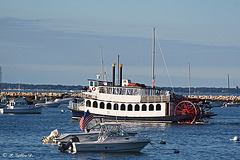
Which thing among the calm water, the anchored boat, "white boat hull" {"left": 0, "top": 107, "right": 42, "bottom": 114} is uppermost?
the anchored boat

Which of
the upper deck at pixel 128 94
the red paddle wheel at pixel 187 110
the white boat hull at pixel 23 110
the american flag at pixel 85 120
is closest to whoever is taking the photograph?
the american flag at pixel 85 120

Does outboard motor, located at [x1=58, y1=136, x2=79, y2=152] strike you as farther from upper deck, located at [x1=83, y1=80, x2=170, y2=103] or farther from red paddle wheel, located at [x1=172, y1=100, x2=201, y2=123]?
red paddle wheel, located at [x1=172, y1=100, x2=201, y2=123]

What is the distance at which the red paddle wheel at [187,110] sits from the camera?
64688 millimetres

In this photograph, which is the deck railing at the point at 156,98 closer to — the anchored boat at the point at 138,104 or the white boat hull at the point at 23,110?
the anchored boat at the point at 138,104

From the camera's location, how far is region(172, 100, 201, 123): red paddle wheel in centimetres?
6469

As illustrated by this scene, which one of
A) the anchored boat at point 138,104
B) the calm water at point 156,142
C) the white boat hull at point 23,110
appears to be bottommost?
the calm water at point 156,142

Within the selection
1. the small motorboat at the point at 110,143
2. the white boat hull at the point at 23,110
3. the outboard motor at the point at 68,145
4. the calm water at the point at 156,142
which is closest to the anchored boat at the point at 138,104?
the calm water at the point at 156,142

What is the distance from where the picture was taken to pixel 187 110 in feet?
214

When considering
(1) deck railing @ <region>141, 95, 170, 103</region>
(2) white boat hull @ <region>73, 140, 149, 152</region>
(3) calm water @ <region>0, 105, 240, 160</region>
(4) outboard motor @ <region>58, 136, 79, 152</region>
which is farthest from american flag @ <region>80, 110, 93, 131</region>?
(1) deck railing @ <region>141, 95, 170, 103</region>

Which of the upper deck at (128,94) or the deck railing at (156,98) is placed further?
the upper deck at (128,94)

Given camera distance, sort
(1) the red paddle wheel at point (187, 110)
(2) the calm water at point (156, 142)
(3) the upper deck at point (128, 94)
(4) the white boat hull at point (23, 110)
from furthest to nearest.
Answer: (4) the white boat hull at point (23, 110) < (1) the red paddle wheel at point (187, 110) < (3) the upper deck at point (128, 94) < (2) the calm water at point (156, 142)

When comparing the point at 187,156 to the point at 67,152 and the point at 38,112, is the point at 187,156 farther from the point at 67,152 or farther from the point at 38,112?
the point at 38,112

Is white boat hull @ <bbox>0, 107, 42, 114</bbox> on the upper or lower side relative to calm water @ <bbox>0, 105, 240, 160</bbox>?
upper

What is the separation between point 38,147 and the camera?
4316 cm
